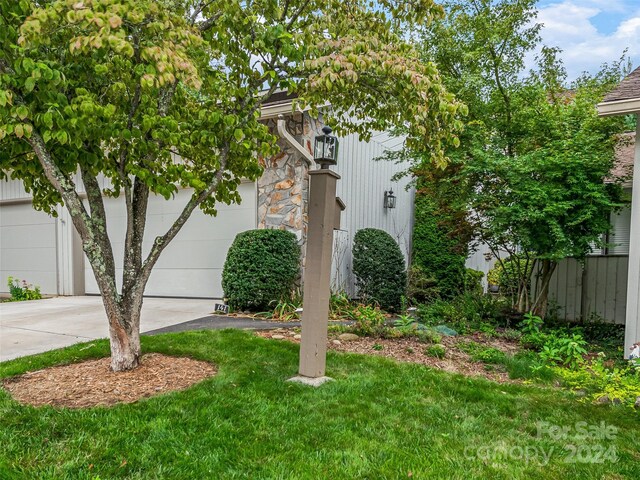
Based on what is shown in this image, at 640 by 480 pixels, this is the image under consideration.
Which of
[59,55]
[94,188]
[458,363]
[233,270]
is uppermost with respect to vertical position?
[59,55]

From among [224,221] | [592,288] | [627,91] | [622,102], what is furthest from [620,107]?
[224,221]

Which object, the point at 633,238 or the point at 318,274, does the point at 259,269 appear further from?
the point at 633,238

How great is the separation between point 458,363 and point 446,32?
4.80m

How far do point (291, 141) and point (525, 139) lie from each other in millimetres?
3362

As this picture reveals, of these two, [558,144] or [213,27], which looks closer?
[213,27]

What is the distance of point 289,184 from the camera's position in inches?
255

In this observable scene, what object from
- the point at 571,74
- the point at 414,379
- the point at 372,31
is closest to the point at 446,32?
the point at 571,74

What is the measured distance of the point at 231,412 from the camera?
262 cm

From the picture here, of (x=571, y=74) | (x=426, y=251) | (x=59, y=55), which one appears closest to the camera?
(x=59, y=55)

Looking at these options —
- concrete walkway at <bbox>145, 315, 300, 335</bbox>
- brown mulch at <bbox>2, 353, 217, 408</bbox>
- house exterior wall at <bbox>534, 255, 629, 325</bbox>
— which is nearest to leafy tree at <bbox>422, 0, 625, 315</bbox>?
house exterior wall at <bbox>534, 255, 629, 325</bbox>

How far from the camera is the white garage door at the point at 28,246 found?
8.93 m

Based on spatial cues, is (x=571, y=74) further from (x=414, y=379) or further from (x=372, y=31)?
(x=414, y=379)

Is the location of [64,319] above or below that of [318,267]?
below

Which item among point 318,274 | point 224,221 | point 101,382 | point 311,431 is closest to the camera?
point 311,431
